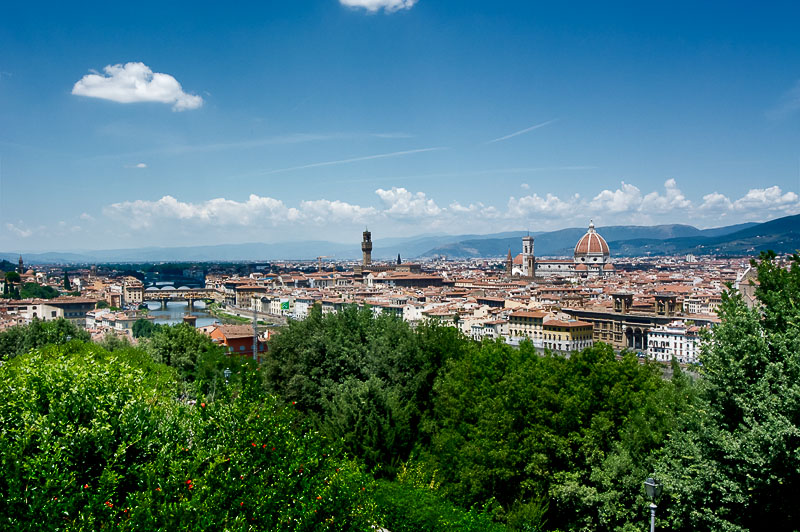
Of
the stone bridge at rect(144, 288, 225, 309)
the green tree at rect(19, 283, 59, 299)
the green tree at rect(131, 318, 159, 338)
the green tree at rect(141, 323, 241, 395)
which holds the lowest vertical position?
the stone bridge at rect(144, 288, 225, 309)

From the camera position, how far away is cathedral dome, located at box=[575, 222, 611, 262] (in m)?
111

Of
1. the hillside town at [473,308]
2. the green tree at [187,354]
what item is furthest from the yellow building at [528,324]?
the green tree at [187,354]

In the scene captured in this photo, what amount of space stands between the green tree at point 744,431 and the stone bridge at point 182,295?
81269 millimetres

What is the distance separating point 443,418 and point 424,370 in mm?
1377

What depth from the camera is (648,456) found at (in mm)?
7414

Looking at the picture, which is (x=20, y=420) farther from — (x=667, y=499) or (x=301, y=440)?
(x=667, y=499)

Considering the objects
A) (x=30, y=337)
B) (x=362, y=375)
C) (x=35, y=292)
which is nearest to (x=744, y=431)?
(x=362, y=375)

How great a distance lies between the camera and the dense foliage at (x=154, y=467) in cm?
454

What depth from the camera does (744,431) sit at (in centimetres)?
591

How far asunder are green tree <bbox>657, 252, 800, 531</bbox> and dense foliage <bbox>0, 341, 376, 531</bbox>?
3.12 metres

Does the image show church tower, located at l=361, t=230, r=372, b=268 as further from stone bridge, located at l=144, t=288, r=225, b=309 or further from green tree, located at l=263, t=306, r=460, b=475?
green tree, located at l=263, t=306, r=460, b=475

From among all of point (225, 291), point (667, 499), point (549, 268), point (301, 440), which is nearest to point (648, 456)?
point (667, 499)

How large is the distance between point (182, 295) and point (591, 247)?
6646cm

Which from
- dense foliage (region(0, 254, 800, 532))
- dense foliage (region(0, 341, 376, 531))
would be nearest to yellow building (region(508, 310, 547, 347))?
dense foliage (region(0, 254, 800, 532))
